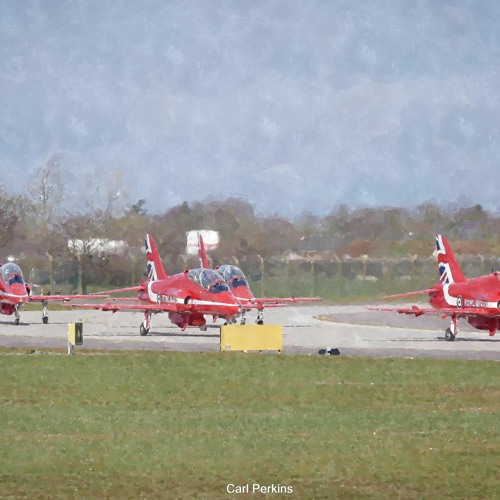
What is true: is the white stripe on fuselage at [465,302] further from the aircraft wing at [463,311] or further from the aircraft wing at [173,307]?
the aircraft wing at [173,307]

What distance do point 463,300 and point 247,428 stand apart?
2741 centimetres

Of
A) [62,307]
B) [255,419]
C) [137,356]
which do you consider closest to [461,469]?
[255,419]

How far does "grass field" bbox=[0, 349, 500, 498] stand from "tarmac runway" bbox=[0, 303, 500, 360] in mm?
6677

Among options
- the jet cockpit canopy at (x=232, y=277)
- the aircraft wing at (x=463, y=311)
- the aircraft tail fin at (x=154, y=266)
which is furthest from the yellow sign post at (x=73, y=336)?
the jet cockpit canopy at (x=232, y=277)

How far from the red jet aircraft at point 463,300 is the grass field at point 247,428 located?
1064cm

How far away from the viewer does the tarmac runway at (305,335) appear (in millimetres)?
45125

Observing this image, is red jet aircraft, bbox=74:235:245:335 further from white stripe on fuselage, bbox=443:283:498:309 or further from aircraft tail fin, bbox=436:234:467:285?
aircraft tail fin, bbox=436:234:467:285

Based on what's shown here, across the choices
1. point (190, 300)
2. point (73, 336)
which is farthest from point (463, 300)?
point (73, 336)

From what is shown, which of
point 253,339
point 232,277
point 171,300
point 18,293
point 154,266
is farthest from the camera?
point 18,293

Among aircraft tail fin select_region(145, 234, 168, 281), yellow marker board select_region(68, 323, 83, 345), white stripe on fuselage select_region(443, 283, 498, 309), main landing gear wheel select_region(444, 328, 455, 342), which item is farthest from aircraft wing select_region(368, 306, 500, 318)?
aircraft tail fin select_region(145, 234, 168, 281)

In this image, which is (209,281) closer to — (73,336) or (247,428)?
(73,336)

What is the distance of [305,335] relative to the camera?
177ft

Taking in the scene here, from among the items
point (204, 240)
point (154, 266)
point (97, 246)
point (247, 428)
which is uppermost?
point (204, 240)

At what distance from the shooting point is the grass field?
61.3 feet
